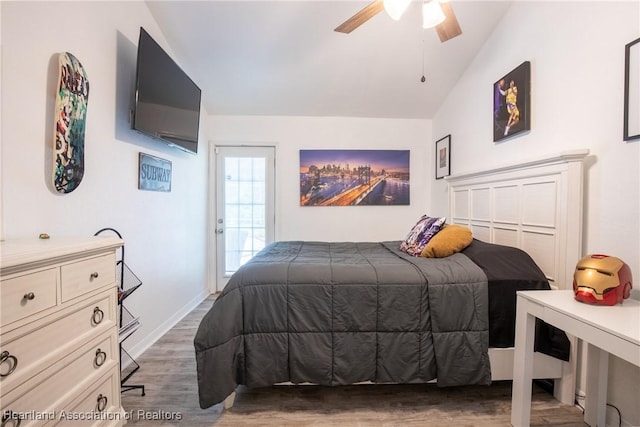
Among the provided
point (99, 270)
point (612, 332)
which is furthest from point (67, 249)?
point (612, 332)

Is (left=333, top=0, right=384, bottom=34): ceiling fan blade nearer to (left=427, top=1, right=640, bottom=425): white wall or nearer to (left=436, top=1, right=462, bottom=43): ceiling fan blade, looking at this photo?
(left=436, top=1, right=462, bottom=43): ceiling fan blade

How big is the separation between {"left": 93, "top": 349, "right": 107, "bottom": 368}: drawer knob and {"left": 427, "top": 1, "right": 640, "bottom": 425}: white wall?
8.03 feet

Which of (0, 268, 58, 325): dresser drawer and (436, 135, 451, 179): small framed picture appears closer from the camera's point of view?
(0, 268, 58, 325): dresser drawer

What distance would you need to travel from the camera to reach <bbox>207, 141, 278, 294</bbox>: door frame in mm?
3678

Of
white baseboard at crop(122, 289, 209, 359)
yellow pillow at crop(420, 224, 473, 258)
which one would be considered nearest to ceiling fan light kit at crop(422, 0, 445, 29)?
yellow pillow at crop(420, 224, 473, 258)

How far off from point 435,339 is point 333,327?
57 centimetres

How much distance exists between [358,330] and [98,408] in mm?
Result: 1225

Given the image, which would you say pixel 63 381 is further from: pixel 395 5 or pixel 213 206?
pixel 213 206

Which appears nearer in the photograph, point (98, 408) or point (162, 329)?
point (98, 408)

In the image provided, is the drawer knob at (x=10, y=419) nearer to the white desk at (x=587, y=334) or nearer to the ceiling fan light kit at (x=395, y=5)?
the white desk at (x=587, y=334)

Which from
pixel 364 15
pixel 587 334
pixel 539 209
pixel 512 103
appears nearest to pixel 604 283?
pixel 587 334

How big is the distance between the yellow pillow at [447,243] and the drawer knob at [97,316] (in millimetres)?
1867

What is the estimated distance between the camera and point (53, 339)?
3.22 ft

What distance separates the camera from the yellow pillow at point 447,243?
1954 millimetres
